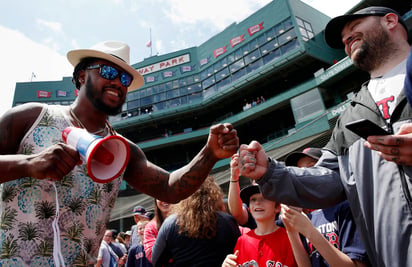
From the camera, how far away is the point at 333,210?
2.38 m

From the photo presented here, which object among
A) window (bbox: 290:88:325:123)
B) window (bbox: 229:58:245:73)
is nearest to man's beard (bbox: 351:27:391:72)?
window (bbox: 290:88:325:123)

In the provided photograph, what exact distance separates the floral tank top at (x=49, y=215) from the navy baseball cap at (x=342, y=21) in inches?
88.2

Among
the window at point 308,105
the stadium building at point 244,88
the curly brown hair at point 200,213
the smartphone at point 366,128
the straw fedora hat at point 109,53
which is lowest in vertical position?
the curly brown hair at point 200,213

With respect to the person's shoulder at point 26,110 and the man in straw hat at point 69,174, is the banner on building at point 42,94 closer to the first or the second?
the man in straw hat at point 69,174

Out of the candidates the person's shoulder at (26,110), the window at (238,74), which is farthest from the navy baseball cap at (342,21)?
the window at (238,74)

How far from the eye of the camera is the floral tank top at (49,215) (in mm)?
1436

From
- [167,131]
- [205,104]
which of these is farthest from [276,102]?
[167,131]

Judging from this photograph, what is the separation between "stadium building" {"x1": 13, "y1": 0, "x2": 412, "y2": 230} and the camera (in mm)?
21844

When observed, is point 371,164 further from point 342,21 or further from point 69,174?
point 69,174

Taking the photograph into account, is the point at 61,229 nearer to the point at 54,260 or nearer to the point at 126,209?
the point at 54,260

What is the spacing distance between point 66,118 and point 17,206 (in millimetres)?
597

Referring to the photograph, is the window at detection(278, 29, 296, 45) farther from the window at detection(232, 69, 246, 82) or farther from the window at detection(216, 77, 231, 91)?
the window at detection(216, 77, 231, 91)

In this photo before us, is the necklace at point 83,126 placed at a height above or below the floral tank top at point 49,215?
above

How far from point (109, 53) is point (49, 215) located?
1.23 meters
